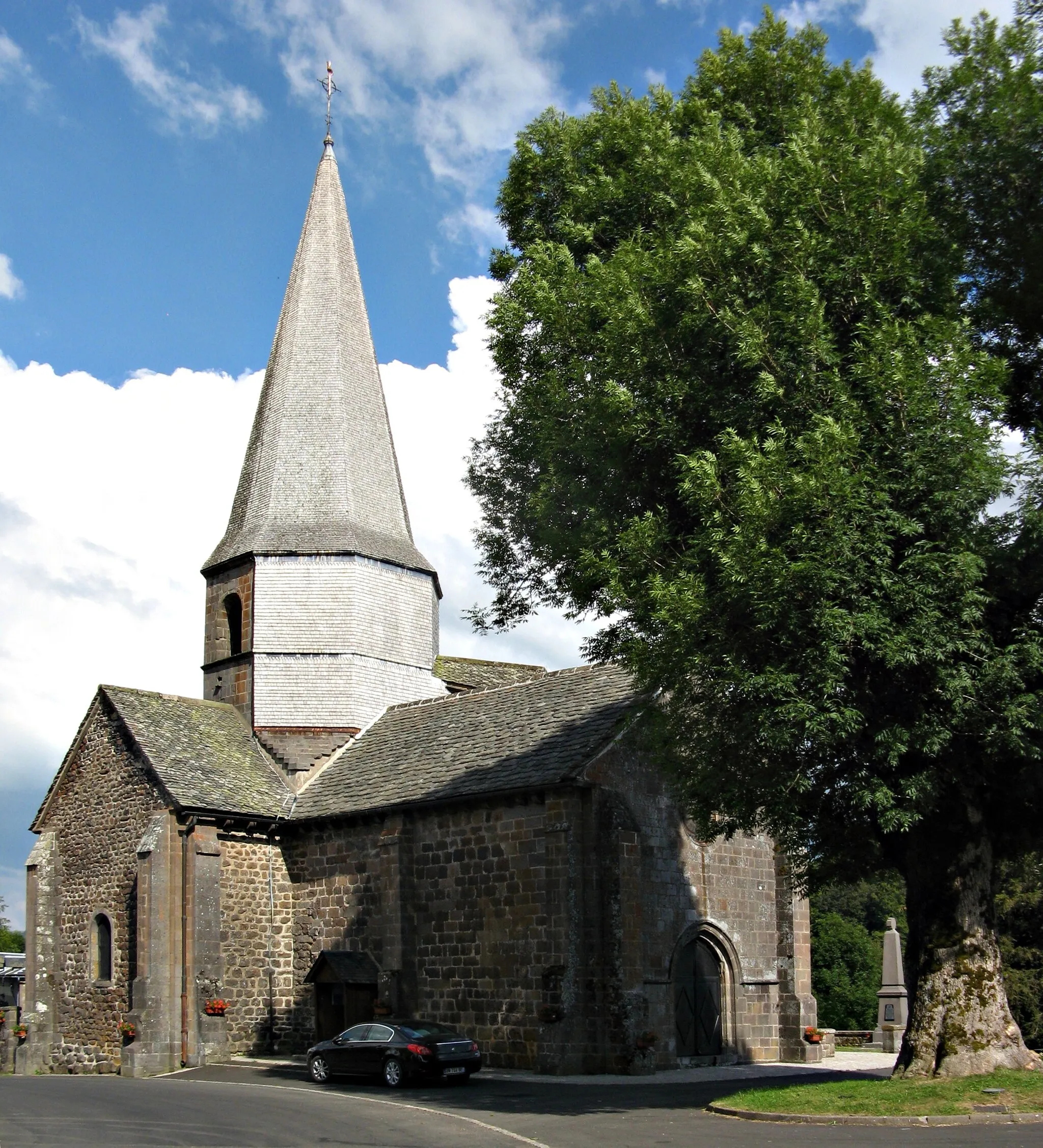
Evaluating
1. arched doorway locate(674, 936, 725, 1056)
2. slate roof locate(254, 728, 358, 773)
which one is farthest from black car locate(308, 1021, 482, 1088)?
slate roof locate(254, 728, 358, 773)

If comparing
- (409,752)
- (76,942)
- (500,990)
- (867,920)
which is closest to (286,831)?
(409,752)

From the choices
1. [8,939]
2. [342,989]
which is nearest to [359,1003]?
[342,989]

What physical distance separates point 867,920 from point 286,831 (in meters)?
43.9

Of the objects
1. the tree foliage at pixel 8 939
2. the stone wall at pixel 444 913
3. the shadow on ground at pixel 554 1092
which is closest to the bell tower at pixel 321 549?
the stone wall at pixel 444 913

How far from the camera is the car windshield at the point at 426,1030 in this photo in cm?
2016

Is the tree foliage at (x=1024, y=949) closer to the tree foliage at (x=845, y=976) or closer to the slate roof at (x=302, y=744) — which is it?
the tree foliage at (x=845, y=976)

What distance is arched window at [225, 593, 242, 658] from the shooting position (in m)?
31.1

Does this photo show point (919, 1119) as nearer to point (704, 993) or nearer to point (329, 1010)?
point (704, 993)

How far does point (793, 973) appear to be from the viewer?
82.4ft

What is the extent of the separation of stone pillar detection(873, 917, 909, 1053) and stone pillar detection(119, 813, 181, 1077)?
573 inches

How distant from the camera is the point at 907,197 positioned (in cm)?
1548

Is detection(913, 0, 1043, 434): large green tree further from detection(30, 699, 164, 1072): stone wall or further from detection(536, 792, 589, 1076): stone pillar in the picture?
detection(30, 699, 164, 1072): stone wall

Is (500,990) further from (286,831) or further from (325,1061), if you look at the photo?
(286,831)

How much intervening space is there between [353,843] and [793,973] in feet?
30.0
